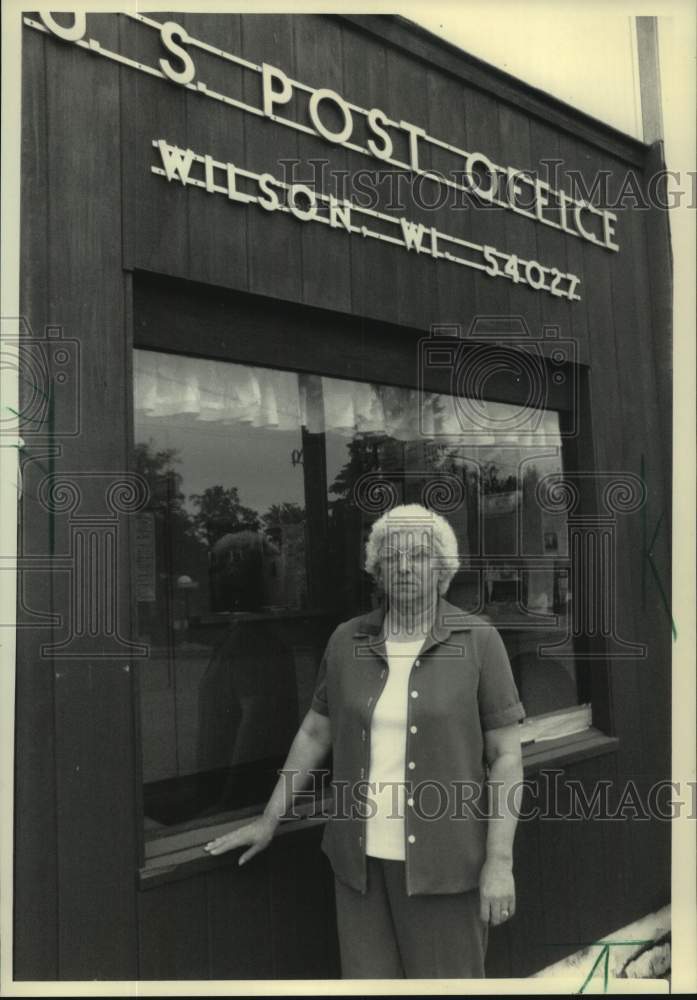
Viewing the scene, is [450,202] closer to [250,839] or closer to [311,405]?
[311,405]

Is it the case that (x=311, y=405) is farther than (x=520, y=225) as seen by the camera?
No

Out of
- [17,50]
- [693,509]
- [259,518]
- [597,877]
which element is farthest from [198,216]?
[597,877]

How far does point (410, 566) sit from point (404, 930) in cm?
98

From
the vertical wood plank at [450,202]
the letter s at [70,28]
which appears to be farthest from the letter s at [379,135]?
the letter s at [70,28]

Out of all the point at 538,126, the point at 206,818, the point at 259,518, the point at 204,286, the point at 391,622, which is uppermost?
the point at 538,126

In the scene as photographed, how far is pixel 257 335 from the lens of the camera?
8.61ft

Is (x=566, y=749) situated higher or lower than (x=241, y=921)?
higher

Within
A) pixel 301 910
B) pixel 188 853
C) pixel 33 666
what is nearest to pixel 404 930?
pixel 301 910

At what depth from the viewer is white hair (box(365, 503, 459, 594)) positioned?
8.20 feet

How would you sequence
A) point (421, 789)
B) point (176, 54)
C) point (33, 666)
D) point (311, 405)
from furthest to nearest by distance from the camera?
point (311, 405), point (176, 54), point (421, 789), point (33, 666)

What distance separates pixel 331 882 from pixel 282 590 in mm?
942

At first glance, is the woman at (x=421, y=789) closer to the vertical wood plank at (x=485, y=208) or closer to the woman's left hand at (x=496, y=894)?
the woman's left hand at (x=496, y=894)

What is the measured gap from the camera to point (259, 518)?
2.60 metres

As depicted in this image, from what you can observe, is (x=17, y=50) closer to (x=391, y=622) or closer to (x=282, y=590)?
(x=282, y=590)
